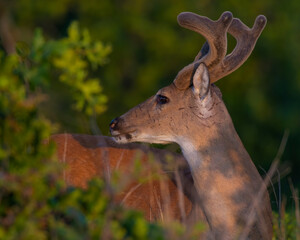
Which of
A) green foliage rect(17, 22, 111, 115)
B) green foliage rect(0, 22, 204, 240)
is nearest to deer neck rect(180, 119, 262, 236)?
green foliage rect(17, 22, 111, 115)

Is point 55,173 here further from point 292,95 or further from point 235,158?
point 292,95

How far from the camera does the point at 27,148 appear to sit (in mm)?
3939

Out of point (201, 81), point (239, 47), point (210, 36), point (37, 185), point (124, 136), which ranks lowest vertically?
point (37, 185)

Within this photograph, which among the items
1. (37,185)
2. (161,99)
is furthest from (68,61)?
(161,99)

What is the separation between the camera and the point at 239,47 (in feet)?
21.1

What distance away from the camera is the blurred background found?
1850 cm

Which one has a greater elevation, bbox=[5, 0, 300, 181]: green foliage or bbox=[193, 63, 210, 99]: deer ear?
bbox=[5, 0, 300, 181]: green foliage

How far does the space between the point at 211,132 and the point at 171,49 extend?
1447 centimetres

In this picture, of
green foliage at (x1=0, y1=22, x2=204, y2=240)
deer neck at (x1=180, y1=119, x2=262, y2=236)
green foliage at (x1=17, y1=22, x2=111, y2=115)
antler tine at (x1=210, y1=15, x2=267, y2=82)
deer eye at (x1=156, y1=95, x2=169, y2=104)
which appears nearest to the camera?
green foliage at (x1=0, y1=22, x2=204, y2=240)

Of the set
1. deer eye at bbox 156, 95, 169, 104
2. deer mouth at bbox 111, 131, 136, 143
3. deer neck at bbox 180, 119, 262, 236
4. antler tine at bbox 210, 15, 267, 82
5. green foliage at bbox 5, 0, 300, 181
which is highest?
green foliage at bbox 5, 0, 300, 181

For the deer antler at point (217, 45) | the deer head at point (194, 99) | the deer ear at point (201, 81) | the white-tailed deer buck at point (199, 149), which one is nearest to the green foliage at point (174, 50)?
the white-tailed deer buck at point (199, 149)

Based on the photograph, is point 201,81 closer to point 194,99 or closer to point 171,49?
point 194,99

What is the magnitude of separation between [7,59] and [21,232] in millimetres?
869

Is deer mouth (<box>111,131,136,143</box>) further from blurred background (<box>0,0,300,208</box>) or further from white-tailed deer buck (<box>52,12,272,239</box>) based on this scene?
blurred background (<box>0,0,300,208</box>)
